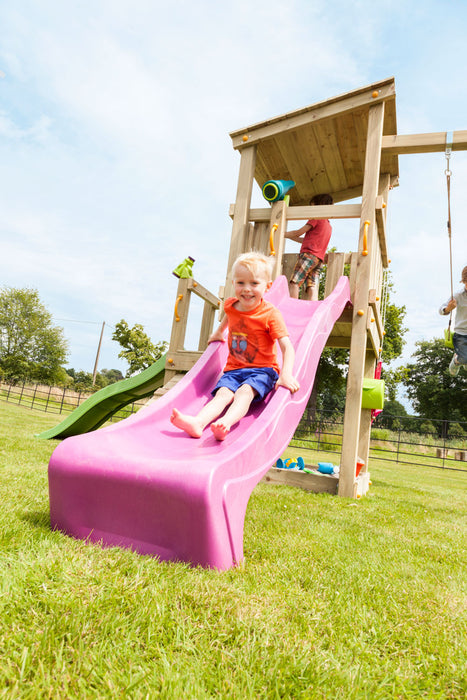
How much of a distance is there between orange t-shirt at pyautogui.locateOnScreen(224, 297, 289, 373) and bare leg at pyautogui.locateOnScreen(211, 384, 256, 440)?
13.8 inches

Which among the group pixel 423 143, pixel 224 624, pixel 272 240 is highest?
pixel 423 143

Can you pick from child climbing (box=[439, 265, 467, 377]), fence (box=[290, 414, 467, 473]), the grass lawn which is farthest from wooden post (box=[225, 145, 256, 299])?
fence (box=[290, 414, 467, 473])

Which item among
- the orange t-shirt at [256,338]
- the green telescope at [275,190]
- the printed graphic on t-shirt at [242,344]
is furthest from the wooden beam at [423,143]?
the printed graphic on t-shirt at [242,344]

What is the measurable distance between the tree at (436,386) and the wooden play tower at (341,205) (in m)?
35.7

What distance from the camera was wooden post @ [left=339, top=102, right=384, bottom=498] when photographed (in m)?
5.05

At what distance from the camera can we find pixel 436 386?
4328 centimetres

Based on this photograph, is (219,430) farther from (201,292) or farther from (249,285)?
(201,292)

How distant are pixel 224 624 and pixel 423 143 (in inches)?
224

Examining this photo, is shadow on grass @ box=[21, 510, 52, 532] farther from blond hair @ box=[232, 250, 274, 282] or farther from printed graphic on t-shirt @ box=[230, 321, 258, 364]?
blond hair @ box=[232, 250, 274, 282]

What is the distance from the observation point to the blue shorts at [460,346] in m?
6.17

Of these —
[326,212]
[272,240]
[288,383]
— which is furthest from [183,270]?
[288,383]

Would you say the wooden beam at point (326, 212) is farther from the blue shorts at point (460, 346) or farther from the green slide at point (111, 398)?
the green slide at point (111, 398)

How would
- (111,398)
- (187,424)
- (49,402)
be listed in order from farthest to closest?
(49,402)
(111,398)
(187,424)

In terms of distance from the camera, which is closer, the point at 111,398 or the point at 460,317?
the point at 460,317
